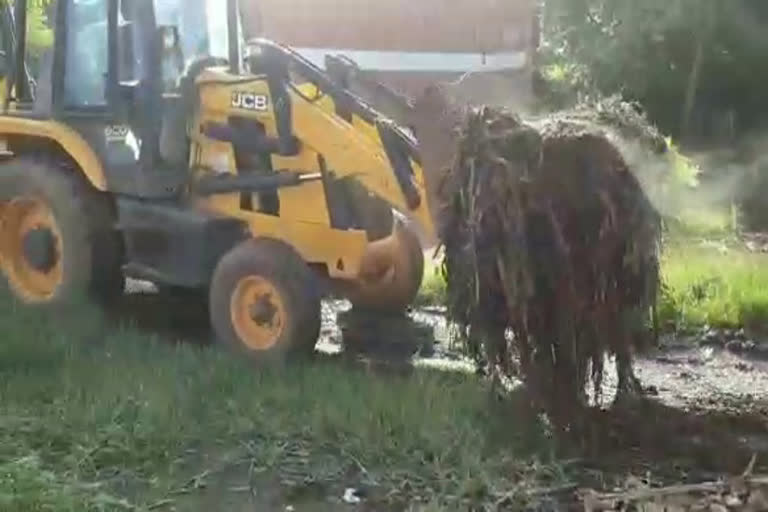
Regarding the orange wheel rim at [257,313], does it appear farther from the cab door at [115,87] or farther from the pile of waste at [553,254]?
the pile of waste at [553,254]

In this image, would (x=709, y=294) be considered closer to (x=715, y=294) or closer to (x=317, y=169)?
(x=715, y=294)

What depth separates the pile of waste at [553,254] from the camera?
6453 mm

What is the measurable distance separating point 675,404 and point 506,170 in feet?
5.45

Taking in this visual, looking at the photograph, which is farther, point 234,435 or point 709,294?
point 709,294

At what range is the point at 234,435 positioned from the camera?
6387mm

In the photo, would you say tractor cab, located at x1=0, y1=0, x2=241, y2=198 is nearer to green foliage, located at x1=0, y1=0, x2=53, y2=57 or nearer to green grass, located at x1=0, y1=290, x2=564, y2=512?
green foliage, located at x1=0, y1=0, x2=53, y2=57

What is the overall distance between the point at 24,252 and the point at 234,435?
3430 mm

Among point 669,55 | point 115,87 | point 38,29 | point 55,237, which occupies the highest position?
point 669,55

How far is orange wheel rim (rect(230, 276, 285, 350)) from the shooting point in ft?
25.7

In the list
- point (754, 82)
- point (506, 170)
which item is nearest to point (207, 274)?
point (506, 170)

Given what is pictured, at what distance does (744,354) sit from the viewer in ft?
28.4

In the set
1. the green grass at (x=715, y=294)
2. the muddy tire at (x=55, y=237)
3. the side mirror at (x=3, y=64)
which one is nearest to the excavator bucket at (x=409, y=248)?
the green grass at (x=715, y=294)

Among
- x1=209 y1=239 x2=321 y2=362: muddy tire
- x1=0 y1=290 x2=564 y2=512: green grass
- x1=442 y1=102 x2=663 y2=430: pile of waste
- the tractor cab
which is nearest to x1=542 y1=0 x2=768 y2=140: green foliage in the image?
the tractor cab

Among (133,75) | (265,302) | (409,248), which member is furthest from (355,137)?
(133,75)
